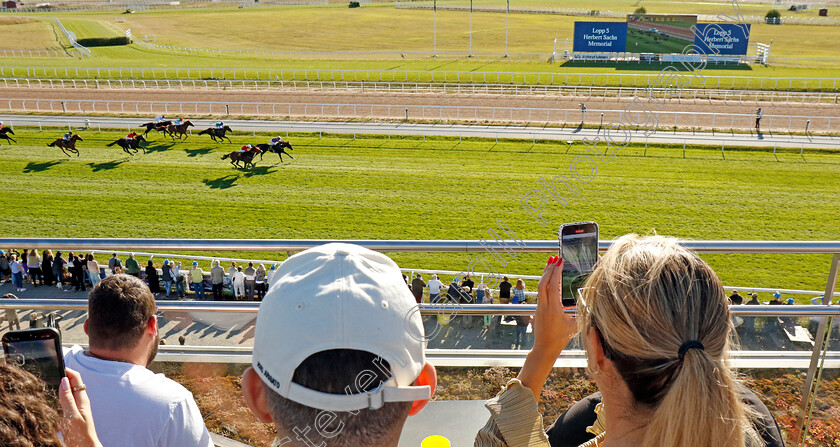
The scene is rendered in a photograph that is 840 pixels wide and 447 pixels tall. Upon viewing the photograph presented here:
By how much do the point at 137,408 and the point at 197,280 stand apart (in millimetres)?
12562

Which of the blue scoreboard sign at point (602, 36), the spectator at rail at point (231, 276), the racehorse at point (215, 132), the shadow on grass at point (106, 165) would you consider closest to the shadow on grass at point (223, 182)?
the shadow on grass at point (106, 165)

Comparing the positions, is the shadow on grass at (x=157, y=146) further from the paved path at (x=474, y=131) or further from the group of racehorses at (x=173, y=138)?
the paved path at (x=474, y=131)

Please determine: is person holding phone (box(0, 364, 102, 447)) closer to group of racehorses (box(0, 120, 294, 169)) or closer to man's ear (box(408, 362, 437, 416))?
man's ear (box(408, 362, 437, 416))

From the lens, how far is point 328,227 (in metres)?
20.8

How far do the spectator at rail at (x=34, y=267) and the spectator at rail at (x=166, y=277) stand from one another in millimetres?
3127

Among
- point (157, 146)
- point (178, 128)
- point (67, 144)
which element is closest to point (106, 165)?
point (67, 144)

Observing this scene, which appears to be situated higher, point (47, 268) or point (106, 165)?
point (106, 165)

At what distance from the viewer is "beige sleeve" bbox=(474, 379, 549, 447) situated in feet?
5.85

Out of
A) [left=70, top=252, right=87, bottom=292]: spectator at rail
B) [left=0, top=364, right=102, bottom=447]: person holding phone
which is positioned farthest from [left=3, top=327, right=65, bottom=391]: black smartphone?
[left=70, top=252, right=87, bottom=292]: spectator at rail

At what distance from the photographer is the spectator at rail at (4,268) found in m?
16.1

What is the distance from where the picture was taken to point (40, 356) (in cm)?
191

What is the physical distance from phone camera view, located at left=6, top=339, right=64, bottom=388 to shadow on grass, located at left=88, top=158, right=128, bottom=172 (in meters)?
A: 27.1

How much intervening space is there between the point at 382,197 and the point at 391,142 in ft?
23.3

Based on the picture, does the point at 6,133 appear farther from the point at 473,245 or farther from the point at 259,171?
the point at 473,245
